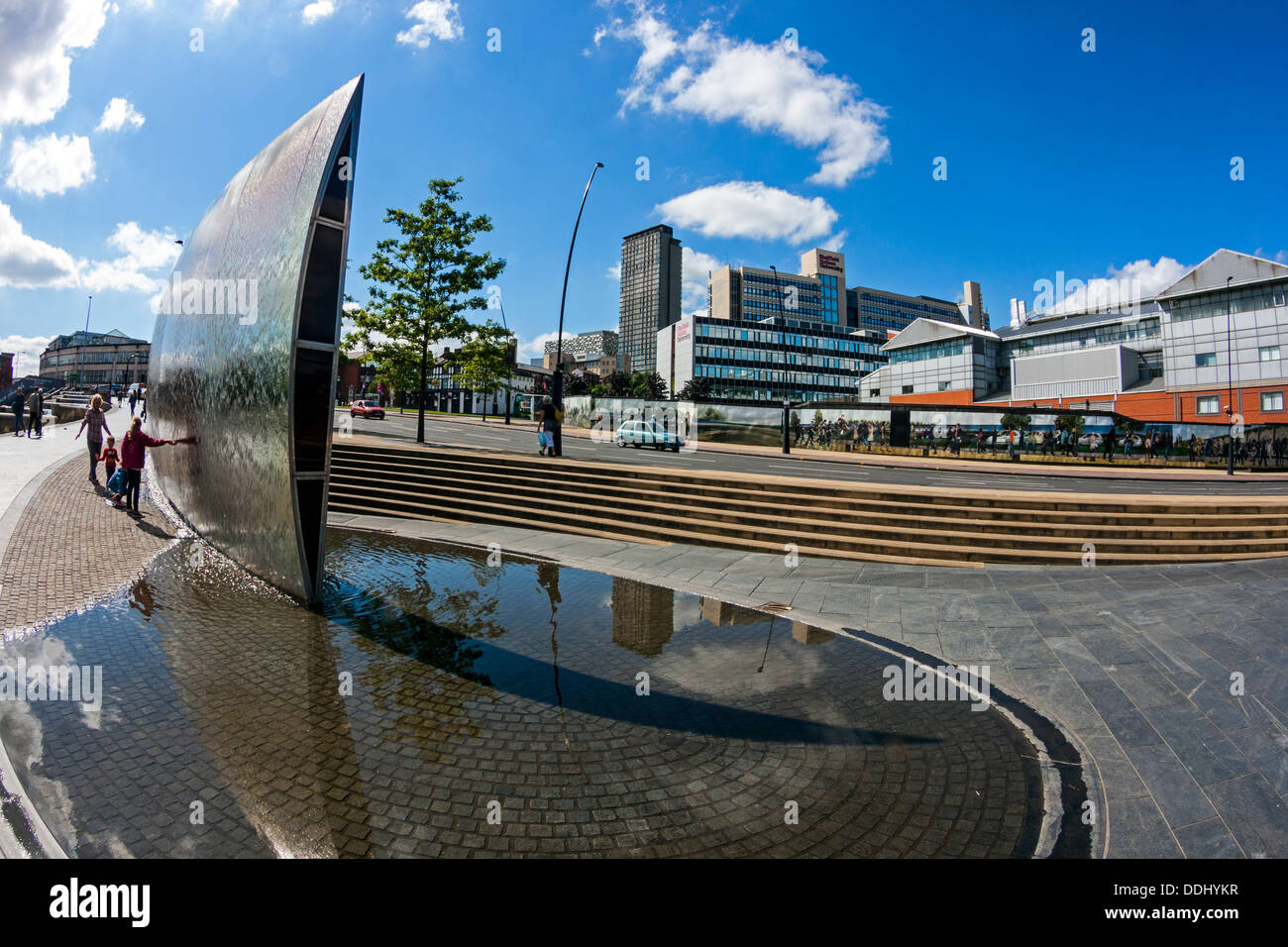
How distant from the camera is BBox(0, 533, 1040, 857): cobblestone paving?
3469 mm

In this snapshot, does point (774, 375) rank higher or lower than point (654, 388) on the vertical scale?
higher

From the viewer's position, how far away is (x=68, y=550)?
29.8 feet

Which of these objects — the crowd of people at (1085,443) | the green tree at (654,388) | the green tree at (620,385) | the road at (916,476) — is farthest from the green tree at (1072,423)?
the green tree at (620,385)

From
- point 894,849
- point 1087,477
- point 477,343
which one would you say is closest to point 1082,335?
point 1087,477

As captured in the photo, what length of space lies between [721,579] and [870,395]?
85.4 meters

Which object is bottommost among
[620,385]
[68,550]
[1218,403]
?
[68,550]

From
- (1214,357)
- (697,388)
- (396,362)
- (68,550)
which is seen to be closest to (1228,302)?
(1214,357)

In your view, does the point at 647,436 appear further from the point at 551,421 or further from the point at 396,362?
the point at 551,421

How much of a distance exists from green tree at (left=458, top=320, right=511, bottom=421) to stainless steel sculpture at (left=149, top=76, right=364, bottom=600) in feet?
47.5

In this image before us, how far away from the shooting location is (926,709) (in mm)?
5273

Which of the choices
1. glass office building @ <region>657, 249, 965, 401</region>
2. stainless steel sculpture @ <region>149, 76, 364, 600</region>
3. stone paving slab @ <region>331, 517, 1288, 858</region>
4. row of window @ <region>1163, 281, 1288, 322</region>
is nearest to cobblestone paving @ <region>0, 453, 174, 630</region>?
stainless steel sculpture @ <region>149, 76, 364, 600</region>

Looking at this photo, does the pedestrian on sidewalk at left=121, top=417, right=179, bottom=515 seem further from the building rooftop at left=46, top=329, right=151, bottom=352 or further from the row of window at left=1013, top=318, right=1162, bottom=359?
the building rooftop at left=46, top=329, right=151, bottom=352

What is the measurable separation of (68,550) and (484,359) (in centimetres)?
1797

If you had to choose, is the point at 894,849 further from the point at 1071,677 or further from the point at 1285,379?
the point at 1285,379
